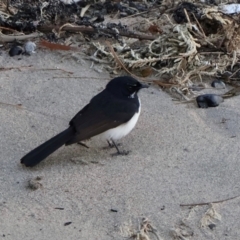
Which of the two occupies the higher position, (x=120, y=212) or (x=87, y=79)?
(x=120, y=212)

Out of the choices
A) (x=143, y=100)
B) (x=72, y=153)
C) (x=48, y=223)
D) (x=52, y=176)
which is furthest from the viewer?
(x=143, y=100)

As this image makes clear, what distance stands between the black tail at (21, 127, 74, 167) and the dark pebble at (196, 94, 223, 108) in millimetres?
1292

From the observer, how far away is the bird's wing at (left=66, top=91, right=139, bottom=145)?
17.3 ft

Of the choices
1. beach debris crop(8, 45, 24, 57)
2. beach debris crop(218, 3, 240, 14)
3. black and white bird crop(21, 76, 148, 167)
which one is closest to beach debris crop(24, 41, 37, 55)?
beach debris crop(8, 45, 24, 57)

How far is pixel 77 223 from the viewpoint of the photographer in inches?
177

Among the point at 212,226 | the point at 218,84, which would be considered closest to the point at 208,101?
the point at 218,84

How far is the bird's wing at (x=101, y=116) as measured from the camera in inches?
207

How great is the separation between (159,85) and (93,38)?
992 millimetres

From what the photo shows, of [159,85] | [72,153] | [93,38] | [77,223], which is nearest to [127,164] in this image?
[72,153]

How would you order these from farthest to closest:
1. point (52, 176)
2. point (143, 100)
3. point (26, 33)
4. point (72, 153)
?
point (26, 33) < point (143, 100) < point (72, 153) < point (52, 176)

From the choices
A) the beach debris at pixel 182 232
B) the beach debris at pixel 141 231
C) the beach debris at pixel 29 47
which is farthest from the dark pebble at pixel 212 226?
the beach debris at pixel 29 47

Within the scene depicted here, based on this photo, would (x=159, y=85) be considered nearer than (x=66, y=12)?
Yes

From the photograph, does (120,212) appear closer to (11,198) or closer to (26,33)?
(11,198)

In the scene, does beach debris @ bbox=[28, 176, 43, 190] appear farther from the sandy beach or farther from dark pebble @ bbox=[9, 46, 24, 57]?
dark pebble @ bbox=[9, 46, 24, 57]
